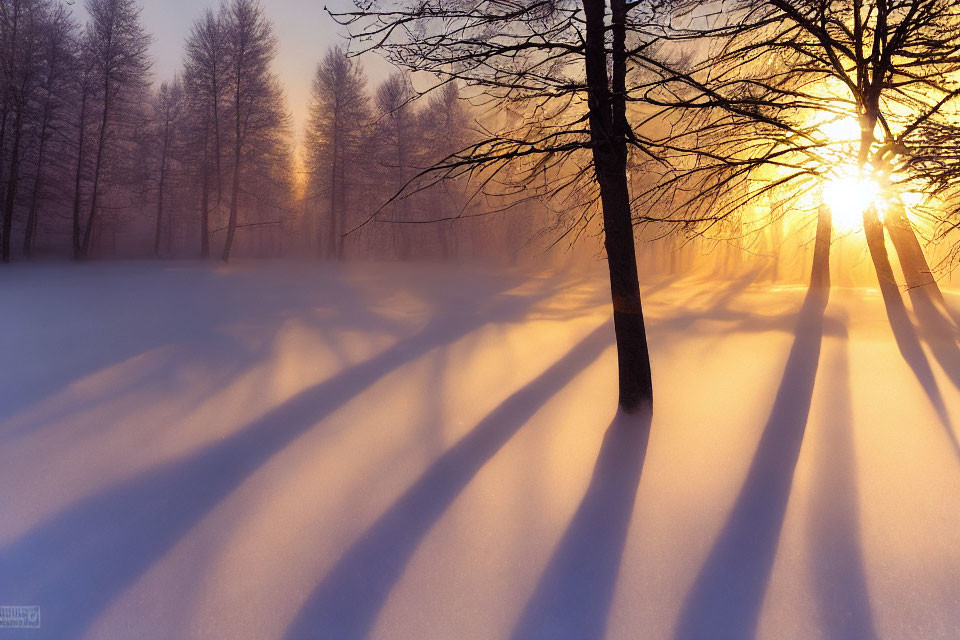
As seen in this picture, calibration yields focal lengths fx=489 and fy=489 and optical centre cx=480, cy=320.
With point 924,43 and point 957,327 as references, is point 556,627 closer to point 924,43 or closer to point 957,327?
point 924,43

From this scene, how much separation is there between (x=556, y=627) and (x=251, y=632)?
1.55 meters

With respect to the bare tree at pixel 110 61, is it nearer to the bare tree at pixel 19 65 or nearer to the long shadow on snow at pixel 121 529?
the bare tree at pixel 19 65

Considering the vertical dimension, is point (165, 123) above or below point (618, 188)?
above

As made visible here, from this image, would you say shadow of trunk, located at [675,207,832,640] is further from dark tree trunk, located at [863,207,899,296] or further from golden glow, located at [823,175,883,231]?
dark tree trunk, located at [863,207,899,296]

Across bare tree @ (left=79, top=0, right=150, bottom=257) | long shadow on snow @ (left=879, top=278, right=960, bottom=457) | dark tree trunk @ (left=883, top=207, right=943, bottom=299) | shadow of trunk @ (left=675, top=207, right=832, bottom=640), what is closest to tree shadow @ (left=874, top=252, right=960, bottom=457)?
long shadow on snow @ (left=879, top=278, right=960, bottom=457)

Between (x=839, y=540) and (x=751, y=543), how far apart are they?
1.80ft

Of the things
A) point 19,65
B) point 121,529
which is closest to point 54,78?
point 19,65

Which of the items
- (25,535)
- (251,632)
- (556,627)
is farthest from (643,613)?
(25,535)

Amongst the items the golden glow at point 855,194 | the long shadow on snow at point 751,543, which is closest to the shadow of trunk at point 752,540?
the long shadow on snow at point 751,543

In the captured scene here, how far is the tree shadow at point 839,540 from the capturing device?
254 cm

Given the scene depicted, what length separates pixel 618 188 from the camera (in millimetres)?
4355

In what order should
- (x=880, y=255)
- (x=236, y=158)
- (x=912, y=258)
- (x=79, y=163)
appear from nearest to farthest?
(x=880, y=255), (x=912, y=258), (x=79, y=163), (x=236, y=158)

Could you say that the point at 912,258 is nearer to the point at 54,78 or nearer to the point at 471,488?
the point at 471,488

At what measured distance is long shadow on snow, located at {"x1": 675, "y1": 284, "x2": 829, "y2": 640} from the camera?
100 inches
